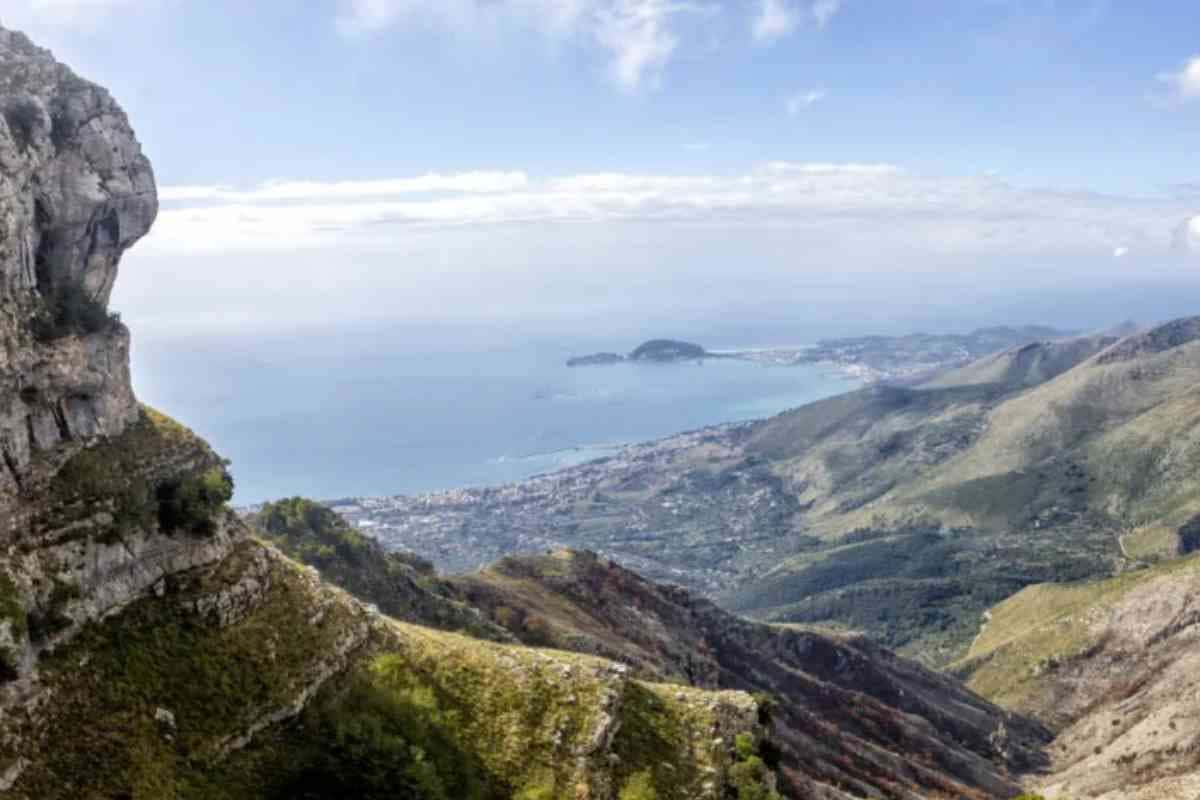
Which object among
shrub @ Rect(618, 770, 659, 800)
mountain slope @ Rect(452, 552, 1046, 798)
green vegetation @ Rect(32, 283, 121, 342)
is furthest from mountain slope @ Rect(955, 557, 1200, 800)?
green vegetation @ Rect(32, 283, 121, 342)

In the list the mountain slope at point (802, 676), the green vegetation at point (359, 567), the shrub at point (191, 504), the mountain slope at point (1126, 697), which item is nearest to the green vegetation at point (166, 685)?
the shrub at point (191, 504)

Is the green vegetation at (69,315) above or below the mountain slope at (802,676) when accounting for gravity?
above

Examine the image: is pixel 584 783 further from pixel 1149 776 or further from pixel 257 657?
pixel 1149 776

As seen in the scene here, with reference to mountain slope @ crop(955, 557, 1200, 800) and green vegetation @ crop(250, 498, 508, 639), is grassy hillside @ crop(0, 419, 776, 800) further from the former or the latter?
mountain slope @ crop(955, 557, 1200, 800)

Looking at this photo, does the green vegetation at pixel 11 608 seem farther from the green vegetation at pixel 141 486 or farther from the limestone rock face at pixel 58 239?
the limestone rock face at pixel 58 239

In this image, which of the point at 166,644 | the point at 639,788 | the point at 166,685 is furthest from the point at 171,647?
the point at 639,788

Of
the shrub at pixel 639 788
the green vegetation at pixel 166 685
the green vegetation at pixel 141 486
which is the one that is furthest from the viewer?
the shrub at pixel 639 788

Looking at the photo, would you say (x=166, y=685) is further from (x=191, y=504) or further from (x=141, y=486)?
(x=141, y=486)
